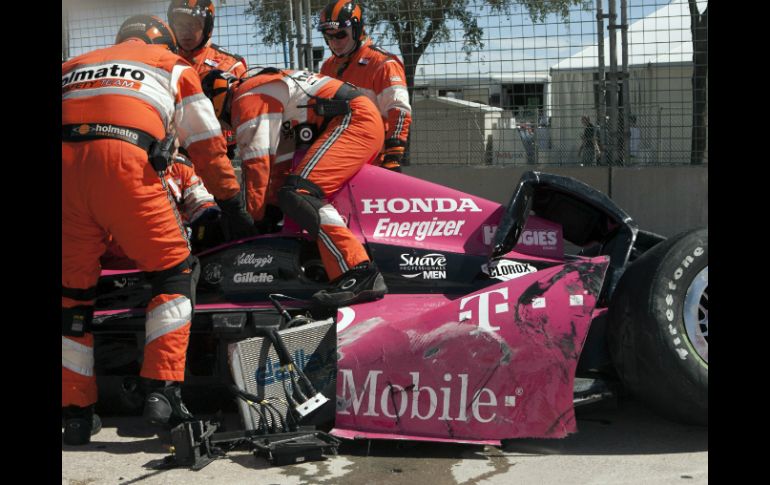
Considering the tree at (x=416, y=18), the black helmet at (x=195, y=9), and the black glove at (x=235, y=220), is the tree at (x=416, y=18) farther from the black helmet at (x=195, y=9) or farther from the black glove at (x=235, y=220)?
the black glove at (x=235, y=220)

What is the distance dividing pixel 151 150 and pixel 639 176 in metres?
4.69

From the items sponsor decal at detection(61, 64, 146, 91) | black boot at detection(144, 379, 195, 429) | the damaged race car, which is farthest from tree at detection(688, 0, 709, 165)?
black boot at detection(144, 379, 195, 429)

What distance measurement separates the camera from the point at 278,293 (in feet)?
14.2

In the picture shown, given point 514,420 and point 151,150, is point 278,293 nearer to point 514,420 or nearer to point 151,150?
point 151,150

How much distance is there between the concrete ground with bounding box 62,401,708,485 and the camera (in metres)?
3.45

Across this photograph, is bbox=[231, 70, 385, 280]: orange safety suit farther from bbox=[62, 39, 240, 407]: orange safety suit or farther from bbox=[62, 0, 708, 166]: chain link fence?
bbox=[62, 0, 708, 166]: chain link fence

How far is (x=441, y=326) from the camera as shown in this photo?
375 centimetres

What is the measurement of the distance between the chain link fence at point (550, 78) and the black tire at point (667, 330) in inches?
140

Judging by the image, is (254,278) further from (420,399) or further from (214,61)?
(214,61)

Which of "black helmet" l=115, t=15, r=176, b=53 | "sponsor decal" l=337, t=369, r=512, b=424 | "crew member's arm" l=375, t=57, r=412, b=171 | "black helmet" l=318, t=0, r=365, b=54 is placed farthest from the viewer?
"crew member's arm" l=375, t=57, r=412, b=171

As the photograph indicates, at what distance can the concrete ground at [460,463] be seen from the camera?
3.45m

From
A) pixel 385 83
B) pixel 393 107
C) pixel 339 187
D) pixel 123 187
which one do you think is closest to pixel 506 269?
pixel 339 187

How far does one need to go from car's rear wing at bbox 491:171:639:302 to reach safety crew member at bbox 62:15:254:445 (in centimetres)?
151
